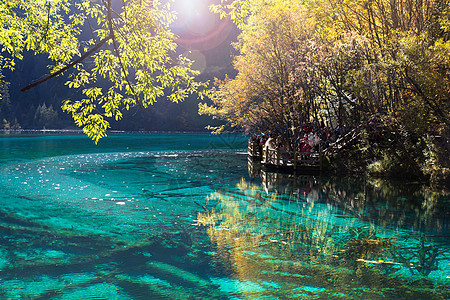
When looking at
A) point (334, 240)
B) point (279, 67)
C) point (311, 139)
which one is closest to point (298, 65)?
point (279, 67)

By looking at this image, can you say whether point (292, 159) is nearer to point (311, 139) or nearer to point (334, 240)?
point (311, 139)

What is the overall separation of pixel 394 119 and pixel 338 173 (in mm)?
6116

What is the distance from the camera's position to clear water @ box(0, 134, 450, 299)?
684 cm

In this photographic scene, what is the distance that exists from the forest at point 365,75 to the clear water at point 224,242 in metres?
2.69

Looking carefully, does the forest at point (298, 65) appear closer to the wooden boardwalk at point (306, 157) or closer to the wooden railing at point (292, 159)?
the wooden boardwalk at point (306, 157)

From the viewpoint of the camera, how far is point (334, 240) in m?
9.65

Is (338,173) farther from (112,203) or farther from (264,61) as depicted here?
(112,203)

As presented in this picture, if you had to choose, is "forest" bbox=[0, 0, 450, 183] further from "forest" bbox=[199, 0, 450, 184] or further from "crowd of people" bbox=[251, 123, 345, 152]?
"crowd of people" bbox=[251, 123, 345, 152]

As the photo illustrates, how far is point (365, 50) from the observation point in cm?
1891

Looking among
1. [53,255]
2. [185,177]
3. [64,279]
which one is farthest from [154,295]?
[185,177]

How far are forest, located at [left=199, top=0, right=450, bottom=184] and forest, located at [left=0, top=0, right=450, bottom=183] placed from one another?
69mm

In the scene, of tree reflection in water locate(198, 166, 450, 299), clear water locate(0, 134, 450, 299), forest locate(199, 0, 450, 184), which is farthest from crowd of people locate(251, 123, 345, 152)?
tree reflection in water locate(198, 166, 450, 299)

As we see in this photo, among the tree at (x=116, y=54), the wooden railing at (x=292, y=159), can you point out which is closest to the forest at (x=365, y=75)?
the wooden railing at (x=292, y=159)

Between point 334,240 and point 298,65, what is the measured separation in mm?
14858
